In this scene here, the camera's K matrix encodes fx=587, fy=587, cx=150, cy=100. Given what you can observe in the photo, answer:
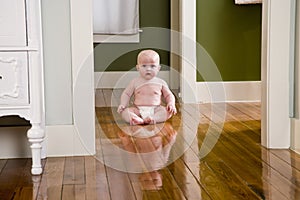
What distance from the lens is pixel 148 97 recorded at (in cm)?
342

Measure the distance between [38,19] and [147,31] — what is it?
2611 millimetres

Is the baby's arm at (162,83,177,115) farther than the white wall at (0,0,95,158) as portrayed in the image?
Yes

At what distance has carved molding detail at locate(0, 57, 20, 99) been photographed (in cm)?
216

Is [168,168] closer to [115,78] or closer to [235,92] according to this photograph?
[235,92]

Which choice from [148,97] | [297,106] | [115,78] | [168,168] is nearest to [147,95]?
[148,97]

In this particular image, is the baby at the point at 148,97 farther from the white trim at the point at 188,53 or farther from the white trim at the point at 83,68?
the white trim at the point at 83,68

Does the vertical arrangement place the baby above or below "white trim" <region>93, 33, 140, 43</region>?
below

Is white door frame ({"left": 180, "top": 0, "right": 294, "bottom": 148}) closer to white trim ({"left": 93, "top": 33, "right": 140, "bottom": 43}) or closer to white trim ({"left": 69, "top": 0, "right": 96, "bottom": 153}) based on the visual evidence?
white trim ({"left": 69, "top": 0, "right": 96, "bottom": 153})

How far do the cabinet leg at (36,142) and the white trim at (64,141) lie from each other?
29 cm

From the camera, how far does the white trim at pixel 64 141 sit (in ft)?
8.34

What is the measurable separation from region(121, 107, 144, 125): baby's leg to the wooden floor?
2.9 inches

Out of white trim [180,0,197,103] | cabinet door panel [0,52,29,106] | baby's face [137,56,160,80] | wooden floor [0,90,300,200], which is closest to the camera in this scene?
wooden floor [0,90,300,200]

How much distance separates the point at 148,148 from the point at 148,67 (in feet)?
2.74

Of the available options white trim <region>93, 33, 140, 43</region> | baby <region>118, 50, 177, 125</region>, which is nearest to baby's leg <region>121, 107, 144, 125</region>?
baby <region>118, 50, 177, 125</region>
